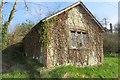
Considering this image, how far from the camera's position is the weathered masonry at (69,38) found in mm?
22469

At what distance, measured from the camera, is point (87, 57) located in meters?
24.4

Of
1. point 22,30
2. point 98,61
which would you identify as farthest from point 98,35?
point 22,30

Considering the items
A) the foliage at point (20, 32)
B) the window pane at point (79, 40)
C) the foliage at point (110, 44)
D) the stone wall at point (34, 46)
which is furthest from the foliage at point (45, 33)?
the foliage at point (110, 44)

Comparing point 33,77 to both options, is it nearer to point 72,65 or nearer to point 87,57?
point 72,65

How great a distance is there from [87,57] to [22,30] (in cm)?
1691

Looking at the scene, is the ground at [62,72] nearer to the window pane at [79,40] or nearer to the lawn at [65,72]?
the lawn at [65,72]

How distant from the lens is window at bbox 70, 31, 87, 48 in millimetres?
23652

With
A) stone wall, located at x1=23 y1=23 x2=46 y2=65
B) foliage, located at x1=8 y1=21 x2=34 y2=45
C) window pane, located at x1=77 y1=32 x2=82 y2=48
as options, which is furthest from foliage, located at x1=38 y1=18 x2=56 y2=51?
foliage, located at x1=8 y1=21 x2=34 y2=45

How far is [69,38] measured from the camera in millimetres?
23344

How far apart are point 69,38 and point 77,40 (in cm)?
84

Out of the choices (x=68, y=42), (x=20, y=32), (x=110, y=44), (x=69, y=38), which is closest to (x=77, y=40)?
(x=69, y=38)

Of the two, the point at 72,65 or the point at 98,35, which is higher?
the point at 98,35

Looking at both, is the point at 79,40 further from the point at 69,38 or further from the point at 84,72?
the point at 84,72

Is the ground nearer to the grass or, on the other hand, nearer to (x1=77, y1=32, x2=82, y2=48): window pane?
the grass
